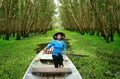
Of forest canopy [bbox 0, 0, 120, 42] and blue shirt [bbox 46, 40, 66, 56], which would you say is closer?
blue shirt [bbox 46, 40, 66, 56]

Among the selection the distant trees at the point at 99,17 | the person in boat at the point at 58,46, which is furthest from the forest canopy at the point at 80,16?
the person in boat at the point at 58,46

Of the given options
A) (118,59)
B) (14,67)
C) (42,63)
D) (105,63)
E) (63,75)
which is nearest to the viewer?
(63,75)

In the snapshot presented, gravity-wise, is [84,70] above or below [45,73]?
below

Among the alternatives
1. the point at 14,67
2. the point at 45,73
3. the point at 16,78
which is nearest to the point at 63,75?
the point at 45,73

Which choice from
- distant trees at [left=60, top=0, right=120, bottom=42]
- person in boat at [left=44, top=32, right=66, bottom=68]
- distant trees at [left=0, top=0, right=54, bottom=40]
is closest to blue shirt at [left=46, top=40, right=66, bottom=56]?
person in boat at [left=44, top=32, right=66, bottom=68]

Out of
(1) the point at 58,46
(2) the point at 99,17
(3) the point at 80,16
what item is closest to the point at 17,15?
(3) the point at 80,16

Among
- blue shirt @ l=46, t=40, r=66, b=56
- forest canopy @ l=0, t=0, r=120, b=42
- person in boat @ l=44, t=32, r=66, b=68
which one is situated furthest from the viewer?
forest canopy @ l=0, t=0, r=120, b=42

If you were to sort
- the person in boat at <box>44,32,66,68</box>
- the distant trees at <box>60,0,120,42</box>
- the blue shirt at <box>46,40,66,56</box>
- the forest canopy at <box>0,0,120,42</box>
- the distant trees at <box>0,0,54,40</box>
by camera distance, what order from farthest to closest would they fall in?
the distant trees at <box>0,0,54,40</box> → the forest canopy at <box>0,0,120,42</box> → the distant trees at <box>60,0,120,42</box> → the blue shirt at <box>46,40,66,56</box> → the person in boat at <box>44,32,66,68</box>

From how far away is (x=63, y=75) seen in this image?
7.75 metres

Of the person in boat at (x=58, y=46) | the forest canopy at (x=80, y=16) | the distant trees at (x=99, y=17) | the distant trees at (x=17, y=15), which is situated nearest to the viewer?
the person in boat at (x=58, y=46)

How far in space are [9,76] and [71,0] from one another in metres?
37.5

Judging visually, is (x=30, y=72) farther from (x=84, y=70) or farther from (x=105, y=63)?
(x=105, y=63)

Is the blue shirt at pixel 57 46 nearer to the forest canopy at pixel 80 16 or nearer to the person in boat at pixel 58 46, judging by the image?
the person in boat at pixel 58 46

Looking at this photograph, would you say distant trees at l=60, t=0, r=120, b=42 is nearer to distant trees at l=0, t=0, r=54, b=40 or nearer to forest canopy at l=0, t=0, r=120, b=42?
forest canopy at l=0, t=0, r=120, b=42
